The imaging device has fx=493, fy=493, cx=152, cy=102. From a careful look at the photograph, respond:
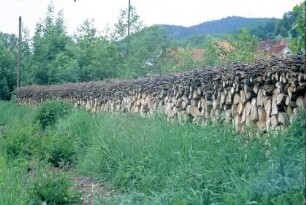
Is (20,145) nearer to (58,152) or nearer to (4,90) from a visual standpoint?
(58,152)

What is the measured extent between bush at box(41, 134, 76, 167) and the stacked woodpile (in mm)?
1901

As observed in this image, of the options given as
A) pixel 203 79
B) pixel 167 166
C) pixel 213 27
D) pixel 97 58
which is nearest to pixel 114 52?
pixel 97 58

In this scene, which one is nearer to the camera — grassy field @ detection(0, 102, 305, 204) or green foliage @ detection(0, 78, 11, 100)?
grassy field @ detection(0, 102, 305, 204)

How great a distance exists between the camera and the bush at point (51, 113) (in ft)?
49.8

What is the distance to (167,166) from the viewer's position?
20.7 ft

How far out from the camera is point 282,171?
458 cm

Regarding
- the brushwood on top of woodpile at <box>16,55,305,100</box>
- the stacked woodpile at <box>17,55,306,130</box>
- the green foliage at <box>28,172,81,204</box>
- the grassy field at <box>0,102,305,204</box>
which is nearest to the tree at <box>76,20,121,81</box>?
the brushwood on top of woodpile at <box>16,55,305,100</box>

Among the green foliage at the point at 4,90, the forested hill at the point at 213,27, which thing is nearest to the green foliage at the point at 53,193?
the forested hill at the point at 213,27

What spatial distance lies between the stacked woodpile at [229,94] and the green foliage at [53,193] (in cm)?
236

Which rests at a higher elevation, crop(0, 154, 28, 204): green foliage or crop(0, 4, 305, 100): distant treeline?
crop(0, 4, 305, 100): distant treeline

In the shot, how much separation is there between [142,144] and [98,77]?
732 inches

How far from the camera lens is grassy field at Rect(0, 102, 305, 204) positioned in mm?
4582

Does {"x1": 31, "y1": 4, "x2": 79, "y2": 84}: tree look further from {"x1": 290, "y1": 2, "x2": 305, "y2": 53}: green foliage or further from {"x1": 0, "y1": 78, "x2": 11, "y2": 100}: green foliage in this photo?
{"x1": 290, "y1": 2, "x2": 305, "y2": 53}: green foliage

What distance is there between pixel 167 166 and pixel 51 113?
9807 mm
